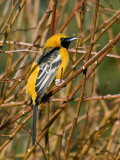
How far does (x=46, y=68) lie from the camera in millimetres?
3910

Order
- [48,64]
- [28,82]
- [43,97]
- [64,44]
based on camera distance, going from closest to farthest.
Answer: [43,97] → [28,82] → [48,64] → [64,44]

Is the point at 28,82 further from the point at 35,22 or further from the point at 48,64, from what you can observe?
the point at 35,22

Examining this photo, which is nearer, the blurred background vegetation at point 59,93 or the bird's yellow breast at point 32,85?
the blurred background vegetation at point 59,93

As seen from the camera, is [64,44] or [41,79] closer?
[41,79]

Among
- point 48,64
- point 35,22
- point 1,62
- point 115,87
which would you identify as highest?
point 35,22

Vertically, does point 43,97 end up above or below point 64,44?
below

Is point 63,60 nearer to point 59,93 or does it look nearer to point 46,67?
point 46,67

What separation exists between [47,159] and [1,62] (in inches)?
275

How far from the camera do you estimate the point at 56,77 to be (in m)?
3.93

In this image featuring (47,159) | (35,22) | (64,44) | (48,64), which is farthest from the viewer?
(35,22)

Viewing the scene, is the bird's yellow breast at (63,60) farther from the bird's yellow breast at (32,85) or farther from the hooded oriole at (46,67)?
the bird's yellow breast at (32,85)

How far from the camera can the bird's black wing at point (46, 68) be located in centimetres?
362

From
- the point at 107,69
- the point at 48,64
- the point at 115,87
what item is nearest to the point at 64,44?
the point at 48,64

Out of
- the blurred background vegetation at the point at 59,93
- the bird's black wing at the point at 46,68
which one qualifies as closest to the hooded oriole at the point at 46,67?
the bird's black wing at the point at 46,68
